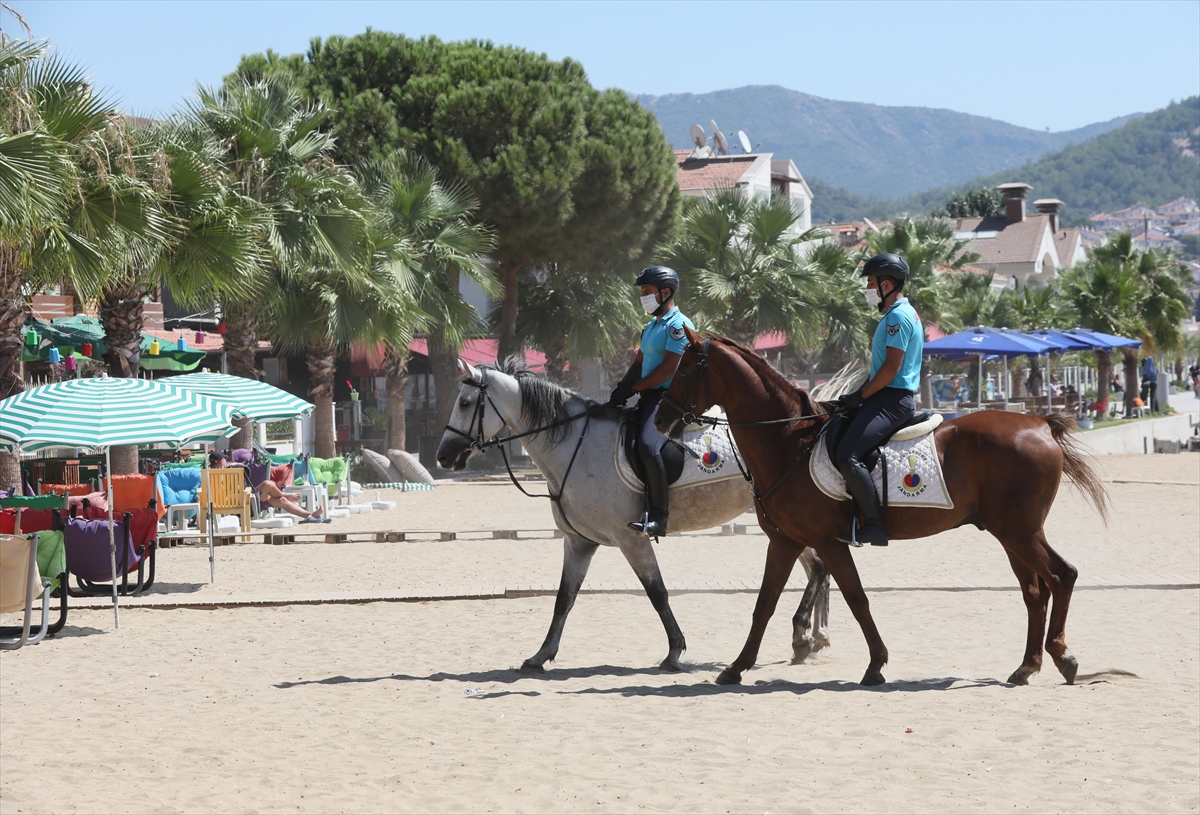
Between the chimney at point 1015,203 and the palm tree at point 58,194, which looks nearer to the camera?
the palm tree at point 58,194

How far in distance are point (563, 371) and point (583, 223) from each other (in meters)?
5.60

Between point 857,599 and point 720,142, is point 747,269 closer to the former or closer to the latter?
point 857,599

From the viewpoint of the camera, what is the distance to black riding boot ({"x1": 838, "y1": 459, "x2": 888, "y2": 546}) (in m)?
7.50

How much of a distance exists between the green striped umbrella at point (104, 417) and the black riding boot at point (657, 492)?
4860mm

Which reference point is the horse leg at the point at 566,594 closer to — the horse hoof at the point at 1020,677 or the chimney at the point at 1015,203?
the horse hoof at the point at 1020,677

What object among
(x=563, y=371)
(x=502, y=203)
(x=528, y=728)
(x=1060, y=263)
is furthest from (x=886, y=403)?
(x=1060, y=263)

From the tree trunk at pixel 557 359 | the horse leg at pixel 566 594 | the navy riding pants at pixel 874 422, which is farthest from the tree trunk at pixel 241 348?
the navy riding pants at pixel 874 422

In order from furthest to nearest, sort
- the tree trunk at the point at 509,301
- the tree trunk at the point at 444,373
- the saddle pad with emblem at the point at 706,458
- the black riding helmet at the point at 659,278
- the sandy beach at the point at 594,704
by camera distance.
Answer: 1. the tree trunk at the point at 509,301
2. the tree trunk at the point at 444,373
3. the saddle pad with emblem at the point at 706,458
4. the black riding helmet at the point at 659,278
5. the sandy beach at the point at 594,704

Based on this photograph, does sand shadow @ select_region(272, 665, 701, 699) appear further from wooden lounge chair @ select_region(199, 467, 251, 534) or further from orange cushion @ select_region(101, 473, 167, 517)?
wooden lounge chair @ select_region(199, 467, 251, 534)

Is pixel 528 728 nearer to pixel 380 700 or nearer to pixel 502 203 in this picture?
pixel 380 700

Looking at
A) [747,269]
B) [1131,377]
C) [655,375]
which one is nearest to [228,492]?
[655,375]

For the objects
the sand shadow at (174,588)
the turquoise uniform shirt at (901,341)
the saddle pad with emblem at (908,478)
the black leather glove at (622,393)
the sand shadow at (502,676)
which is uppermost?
the turquoise uniform shirt at (901,341)

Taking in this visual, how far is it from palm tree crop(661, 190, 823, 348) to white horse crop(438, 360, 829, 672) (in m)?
20.9

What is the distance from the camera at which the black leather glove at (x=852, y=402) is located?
7645 millimetres
